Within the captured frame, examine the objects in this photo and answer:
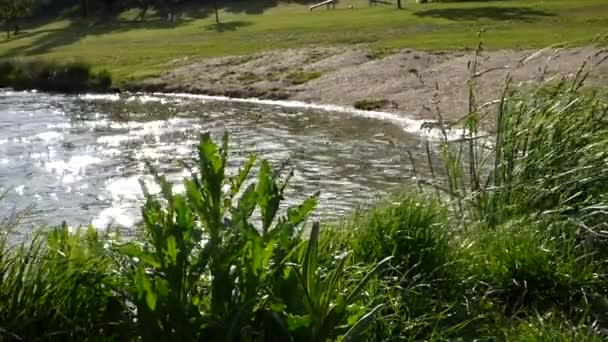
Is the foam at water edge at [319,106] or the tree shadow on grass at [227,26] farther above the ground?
the tree shadow on grass at [227,26]

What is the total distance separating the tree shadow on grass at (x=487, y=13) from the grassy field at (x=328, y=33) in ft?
0.16

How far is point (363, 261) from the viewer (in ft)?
22.6

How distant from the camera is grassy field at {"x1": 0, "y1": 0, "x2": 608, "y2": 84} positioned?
1457 inches

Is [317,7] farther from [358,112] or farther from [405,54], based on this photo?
[358,112]

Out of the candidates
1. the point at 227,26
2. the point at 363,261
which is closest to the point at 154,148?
the point at 363,261

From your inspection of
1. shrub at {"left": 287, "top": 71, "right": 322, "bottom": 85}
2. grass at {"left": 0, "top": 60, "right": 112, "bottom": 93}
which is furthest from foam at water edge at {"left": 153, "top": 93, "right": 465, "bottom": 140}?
grass at {"left": 0, "top": 60, "right": 112, "bottom": 93}

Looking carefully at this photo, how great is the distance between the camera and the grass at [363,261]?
493 centimetres

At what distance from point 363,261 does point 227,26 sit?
50164 millimetres

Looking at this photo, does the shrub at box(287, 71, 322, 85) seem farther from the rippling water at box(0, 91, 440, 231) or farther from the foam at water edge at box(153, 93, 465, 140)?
the rippling water at box(0, 91, 440, 231)

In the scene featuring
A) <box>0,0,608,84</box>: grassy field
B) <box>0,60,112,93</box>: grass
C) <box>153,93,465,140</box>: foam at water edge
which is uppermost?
<box>0,0,608,84</box>: grassy field

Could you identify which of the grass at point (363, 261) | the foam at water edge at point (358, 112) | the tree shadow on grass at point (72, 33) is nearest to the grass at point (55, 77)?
the foam at water edge at point (358, 112)

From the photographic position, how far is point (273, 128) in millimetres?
24109

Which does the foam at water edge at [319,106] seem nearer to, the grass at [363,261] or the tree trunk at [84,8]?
the grass at [363,261]

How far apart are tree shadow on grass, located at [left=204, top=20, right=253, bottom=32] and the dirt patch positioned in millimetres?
16437
